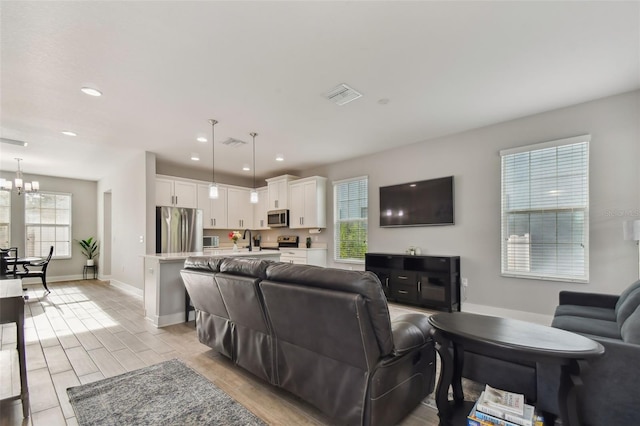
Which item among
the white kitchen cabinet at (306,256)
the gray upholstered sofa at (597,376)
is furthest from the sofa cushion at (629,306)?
the white kitchen cabinet at (306,256)

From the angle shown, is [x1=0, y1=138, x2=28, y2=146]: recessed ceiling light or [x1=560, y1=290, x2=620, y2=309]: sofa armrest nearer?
[x1=560, y1=290, x2=620, y2=309]: sofa armrest

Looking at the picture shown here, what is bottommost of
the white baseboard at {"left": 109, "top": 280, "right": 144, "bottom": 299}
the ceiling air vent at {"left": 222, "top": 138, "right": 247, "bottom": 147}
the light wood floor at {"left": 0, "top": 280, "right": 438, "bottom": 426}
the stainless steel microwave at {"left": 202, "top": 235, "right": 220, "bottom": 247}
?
the white baseboard at {"left": 109, "top": 280, "right": 144, "bottom": 299}

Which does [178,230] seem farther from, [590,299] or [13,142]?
[590,299]

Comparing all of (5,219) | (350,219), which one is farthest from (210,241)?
(5,219)

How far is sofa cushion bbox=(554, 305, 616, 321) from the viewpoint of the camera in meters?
2.58

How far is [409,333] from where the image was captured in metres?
1.88

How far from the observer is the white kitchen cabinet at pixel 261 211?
7.73 metres

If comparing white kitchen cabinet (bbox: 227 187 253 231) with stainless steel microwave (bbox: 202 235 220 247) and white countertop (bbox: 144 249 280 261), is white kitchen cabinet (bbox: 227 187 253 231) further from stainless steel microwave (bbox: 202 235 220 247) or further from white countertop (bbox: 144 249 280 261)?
white countertop (bbox: 144 249 280 261)

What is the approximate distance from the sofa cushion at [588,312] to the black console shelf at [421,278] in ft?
5.36

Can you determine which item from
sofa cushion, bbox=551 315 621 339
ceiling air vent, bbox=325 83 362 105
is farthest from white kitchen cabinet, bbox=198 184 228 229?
sofa cushion, bbox=551 315 621 339

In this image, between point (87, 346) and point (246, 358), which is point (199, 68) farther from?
point (87, 346)

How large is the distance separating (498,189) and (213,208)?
5.86 m

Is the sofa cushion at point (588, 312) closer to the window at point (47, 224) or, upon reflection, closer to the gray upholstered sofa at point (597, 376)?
the gray upholstered sofa at point (597, 376)

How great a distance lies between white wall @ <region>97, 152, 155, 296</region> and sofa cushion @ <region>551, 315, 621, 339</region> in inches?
237
